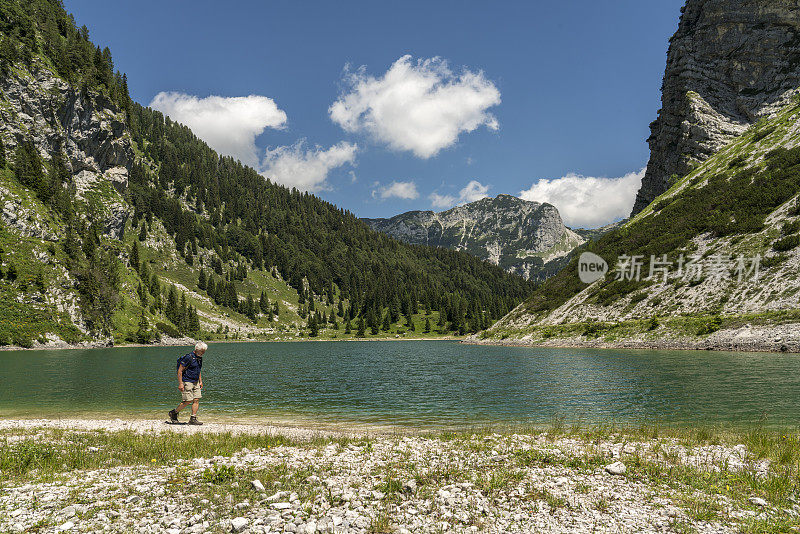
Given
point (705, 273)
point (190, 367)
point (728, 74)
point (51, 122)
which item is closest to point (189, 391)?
point (190, 367)

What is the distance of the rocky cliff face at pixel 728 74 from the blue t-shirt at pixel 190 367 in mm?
217748

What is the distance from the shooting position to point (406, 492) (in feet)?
36.3

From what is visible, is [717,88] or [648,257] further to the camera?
[717,88]

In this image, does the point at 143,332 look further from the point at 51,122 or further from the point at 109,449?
the point at 109,449

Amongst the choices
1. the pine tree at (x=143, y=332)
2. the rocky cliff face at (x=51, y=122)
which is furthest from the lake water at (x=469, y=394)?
the rocky cliff face at (x=51, y=122)

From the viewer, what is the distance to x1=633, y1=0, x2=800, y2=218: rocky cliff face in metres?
171

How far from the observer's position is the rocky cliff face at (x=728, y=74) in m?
171

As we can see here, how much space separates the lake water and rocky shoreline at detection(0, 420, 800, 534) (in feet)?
34.7

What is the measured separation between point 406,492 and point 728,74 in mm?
256237

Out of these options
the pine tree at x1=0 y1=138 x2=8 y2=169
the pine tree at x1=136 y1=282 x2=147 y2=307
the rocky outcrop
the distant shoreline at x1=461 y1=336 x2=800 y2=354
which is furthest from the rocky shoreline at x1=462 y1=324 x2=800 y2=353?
the rocky outcrop

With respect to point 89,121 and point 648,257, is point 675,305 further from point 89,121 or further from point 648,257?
point 89,121

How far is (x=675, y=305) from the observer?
84.1m

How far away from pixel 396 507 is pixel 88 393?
45.3 m

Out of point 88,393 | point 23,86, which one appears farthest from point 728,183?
point 23,86
